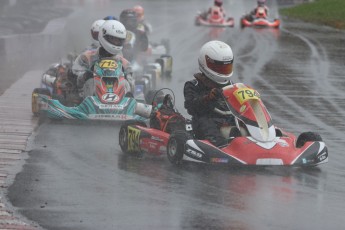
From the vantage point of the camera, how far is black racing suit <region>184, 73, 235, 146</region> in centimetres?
1011

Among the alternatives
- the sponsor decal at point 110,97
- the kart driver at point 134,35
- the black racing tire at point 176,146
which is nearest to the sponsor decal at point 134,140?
the black racing tire at point 176,146

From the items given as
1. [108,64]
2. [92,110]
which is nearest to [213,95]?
[92,110]

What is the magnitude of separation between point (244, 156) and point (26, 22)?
20.9 meters

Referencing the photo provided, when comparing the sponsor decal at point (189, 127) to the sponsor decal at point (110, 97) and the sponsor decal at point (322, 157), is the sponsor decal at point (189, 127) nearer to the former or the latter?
the sponsor decal at point (322, 157)

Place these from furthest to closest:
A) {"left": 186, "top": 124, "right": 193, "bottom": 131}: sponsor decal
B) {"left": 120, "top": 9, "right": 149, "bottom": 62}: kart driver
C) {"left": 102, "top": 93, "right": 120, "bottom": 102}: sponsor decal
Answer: {"left": 120, "top": 9, "right": 149, "bottom": 62}: kart driver
{"left": 102, "top": 93, "right": 120, "bottom": 102}: sponsor decal
{"left": 186, "top": 124, "right": 193, "bottom": 131}: sponsor decal

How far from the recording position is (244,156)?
9570 mm

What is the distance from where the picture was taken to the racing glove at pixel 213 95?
33.7 ft

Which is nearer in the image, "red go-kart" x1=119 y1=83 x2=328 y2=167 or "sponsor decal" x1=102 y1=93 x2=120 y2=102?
"red go-kart" x1=119 y1=83 x2=328 y2=167

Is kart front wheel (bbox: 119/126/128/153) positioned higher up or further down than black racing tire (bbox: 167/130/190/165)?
further down

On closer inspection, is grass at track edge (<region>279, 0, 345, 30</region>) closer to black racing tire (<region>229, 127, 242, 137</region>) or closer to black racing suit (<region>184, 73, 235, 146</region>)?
black racing suit (<region>184, 73, 235, 146</region>)

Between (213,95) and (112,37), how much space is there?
4112 millimetres

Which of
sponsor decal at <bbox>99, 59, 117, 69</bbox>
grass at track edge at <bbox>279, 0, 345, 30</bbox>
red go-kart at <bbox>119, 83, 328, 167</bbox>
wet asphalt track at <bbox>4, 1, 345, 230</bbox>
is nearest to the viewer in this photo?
wet asphalt track at <bbox>4, 1, 345, 230</bbox>

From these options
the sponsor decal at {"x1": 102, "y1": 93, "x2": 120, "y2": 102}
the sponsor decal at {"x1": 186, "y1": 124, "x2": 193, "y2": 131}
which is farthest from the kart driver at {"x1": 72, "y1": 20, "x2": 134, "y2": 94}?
the sponsor decal at {"x1": 186, "y1": 124, "x2": 193, "y2": 131}

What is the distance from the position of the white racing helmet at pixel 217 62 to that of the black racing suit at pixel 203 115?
0.18m
